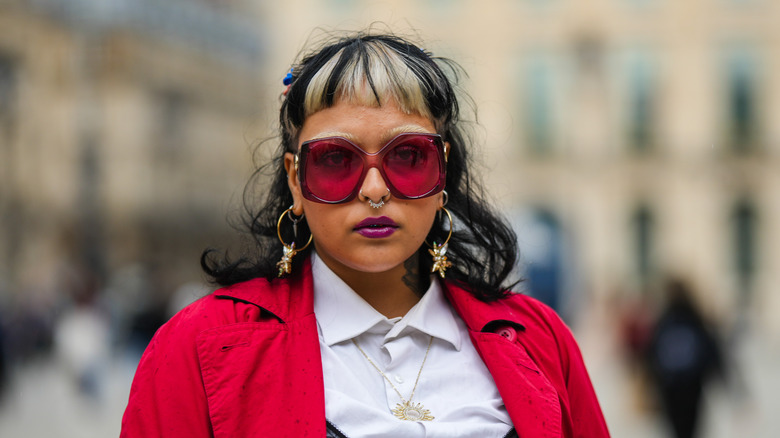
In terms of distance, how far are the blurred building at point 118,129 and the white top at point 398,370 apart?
71.5 ft

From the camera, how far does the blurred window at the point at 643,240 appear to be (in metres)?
28.9

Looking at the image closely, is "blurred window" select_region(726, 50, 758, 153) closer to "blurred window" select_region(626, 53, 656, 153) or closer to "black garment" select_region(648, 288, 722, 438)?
"blurred window" select_region(626, 53, 656, 153)

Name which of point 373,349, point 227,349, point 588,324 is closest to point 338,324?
point 373,349

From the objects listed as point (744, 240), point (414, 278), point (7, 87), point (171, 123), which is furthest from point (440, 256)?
point (171, 123)

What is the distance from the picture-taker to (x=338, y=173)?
6.98 ft

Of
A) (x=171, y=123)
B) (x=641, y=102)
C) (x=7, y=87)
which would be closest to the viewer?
(x=7, y=87)

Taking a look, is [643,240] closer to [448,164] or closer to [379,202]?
[448,164]

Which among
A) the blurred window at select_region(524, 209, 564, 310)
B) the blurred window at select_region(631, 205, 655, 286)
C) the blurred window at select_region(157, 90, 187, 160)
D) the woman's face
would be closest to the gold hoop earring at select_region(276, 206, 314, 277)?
the woman's face

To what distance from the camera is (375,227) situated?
7.03 feet

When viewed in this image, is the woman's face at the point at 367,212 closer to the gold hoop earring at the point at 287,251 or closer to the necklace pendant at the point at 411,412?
the gold hoop earring at the point at 287,251

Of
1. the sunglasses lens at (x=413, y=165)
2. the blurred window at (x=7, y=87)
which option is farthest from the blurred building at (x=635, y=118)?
the sunglasses lens at (x=413, y=165)

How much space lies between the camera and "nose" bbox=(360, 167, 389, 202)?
2111 mm

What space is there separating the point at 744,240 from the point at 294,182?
93.7ft

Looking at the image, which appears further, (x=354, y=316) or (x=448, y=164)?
(x=448, y=164)
